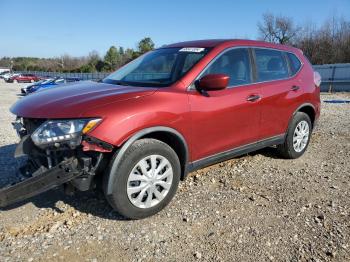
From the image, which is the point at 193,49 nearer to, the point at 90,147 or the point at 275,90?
the point at 275,90

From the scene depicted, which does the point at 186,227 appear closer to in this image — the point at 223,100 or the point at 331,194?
the point at 223,100

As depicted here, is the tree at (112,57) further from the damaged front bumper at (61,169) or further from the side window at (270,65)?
the damaged front bumper at (61,169)

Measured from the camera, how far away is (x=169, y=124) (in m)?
3.62

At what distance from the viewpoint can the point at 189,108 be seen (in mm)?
3781

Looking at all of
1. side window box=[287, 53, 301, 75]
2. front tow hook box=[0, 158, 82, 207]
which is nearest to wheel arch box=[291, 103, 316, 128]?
side window box=[287, 53, 301, 75]

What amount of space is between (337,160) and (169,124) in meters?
3.32

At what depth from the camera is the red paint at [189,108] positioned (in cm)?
325

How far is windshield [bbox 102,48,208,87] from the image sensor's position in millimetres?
4039

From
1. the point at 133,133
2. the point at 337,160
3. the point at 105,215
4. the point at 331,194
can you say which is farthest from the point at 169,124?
the point at 337,160

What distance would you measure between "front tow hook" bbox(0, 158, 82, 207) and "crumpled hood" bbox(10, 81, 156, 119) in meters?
0.45

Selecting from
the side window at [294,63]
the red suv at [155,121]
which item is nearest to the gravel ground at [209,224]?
the red suv at [155,121]

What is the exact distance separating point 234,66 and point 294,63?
4.95 ft

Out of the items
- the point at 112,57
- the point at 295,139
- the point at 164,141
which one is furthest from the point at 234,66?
the point at 112,57

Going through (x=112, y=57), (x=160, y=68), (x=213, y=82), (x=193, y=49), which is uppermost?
(x=112, y=57)
